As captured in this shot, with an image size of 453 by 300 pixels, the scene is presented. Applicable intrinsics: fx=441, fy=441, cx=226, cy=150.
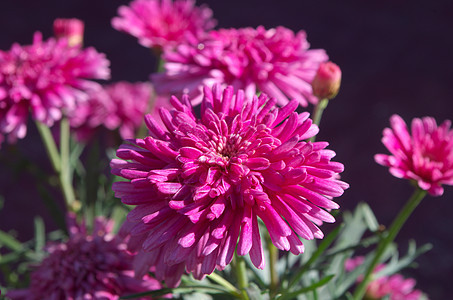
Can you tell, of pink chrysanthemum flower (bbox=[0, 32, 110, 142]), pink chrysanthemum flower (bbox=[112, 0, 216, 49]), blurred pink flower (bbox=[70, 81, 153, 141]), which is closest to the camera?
pink chrysanthemum flower (bbox=[0, 32, 110, 142])

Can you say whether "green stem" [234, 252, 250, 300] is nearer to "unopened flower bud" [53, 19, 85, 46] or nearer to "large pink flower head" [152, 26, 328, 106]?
"large pink flower head" [152, 26, 328, 106]

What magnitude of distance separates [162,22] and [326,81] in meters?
0.43

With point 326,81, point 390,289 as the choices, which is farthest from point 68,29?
point 390,289

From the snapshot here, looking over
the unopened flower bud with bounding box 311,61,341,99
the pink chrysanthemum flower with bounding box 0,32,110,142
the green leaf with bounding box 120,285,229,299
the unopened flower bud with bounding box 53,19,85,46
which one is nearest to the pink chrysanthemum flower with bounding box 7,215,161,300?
the green leaf with bounding box 120,285,229,299

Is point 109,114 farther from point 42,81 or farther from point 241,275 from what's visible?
point 241,275

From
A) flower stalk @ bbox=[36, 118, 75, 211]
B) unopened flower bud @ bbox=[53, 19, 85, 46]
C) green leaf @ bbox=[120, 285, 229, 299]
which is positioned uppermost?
unopened flower bud @ bbox=[53, 19, 85, 46]

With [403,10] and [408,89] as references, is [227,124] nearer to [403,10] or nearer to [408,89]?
[408,89]

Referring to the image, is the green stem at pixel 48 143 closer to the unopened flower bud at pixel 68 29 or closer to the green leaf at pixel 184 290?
the unopened flower bud at pixel 68 29

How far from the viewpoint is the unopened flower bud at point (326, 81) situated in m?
0.49

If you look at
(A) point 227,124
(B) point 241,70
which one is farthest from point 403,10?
(A) point 227,124

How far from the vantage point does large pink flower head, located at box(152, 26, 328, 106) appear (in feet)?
1.79

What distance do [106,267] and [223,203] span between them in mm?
221

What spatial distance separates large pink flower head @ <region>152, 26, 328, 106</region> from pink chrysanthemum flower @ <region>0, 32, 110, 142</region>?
0.47ft

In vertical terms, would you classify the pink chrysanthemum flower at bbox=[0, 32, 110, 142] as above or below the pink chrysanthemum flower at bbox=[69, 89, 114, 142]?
above
